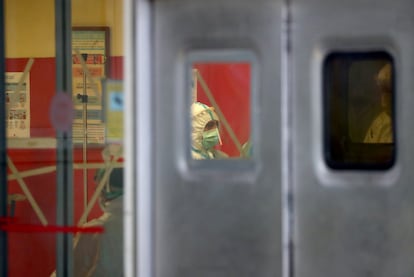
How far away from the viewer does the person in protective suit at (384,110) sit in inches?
97.2

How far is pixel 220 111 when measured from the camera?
10.5 ft

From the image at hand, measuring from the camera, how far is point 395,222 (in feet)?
7.89

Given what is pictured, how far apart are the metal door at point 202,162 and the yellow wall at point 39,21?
87 cm

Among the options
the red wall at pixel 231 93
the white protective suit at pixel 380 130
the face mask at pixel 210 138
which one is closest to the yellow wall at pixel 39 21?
the red wall at pixel 231 93

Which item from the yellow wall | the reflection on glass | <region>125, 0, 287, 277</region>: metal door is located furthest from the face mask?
<region>125, 0, 287, 277</region>: metal door

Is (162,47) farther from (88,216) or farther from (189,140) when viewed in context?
(88,216)

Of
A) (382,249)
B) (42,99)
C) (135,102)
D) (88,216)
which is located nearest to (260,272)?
(382,249)

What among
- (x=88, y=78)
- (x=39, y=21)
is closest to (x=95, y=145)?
(x=88, y=78)

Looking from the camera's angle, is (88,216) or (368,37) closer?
(368,37)

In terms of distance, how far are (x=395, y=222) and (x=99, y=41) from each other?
1748mm

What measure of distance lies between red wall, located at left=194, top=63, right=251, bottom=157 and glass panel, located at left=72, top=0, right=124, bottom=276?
0.43 metres

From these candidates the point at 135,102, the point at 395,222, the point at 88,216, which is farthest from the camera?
the point at 88,216

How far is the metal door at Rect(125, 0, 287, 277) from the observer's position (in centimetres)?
250

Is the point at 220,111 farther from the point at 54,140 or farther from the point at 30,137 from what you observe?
the point at 30,137
